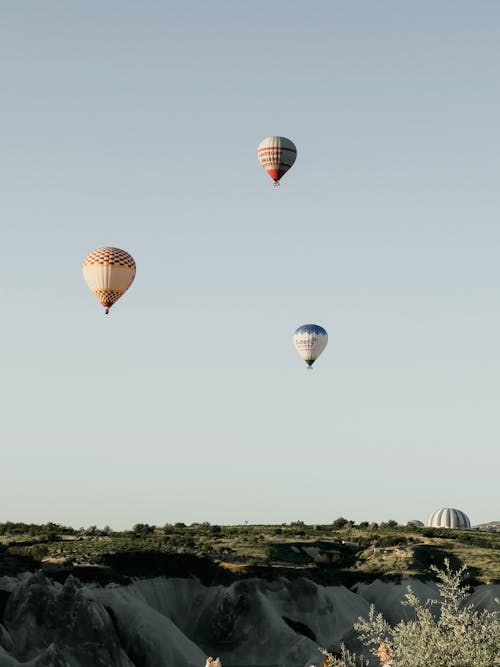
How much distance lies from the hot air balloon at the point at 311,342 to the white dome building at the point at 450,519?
5932cm

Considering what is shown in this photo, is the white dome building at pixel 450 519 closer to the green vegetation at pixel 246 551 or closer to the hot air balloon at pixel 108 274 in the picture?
the green vegetation at pixel 246 551

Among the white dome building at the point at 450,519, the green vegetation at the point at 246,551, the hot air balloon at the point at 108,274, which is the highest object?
the hot air balloon at the point at 108,274

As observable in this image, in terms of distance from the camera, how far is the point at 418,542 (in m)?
127

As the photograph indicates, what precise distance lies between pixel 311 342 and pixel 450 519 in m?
61.2

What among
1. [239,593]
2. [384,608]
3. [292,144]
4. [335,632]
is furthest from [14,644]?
[292,144]

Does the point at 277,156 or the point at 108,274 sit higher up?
the point at 277,156

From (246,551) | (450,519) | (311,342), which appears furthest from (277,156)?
(450,519)

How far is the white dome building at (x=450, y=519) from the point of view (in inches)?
6757

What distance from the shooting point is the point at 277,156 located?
356 feet

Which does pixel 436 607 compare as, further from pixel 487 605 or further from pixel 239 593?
pixel 239 593

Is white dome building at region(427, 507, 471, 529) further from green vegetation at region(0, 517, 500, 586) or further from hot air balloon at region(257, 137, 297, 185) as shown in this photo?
hot air balloon at region(257, 137, 297, 185)

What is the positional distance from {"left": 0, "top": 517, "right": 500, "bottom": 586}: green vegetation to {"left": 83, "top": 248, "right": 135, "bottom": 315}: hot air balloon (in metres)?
21.7

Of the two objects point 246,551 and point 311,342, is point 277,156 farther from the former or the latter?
point 246,551

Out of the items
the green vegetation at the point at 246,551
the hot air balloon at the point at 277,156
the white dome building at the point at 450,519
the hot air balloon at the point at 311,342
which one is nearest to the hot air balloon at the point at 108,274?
the hot air balloon at the point at 277,156
